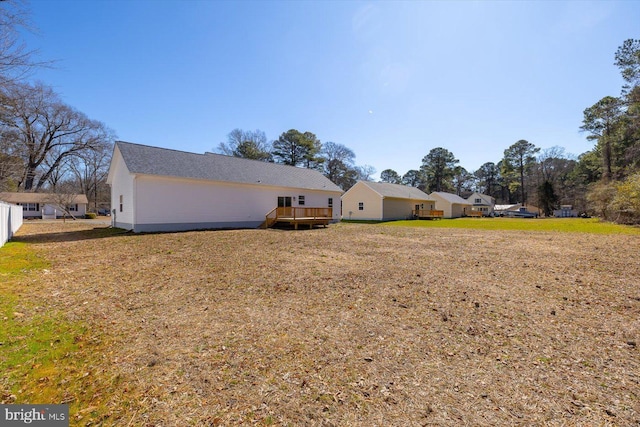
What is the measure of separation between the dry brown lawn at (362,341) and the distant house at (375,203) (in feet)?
72.2

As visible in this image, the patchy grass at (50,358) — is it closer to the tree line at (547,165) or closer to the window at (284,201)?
the window at (284,201)

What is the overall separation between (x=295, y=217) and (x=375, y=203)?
47.1 ft

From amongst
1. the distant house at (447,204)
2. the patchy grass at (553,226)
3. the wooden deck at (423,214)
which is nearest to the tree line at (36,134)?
the patchy grass at (553,226)

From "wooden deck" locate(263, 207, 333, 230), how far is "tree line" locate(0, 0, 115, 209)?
11.7 metres

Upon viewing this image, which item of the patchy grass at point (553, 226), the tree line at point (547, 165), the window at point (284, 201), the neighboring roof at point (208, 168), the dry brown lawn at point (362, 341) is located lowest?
the dry brown lawn at point (362, 341)

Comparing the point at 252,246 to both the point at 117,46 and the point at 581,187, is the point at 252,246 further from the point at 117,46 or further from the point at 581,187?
the point at 581,187

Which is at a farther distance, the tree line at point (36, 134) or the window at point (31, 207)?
the window at point (31, 207)

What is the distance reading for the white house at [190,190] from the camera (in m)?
14.6

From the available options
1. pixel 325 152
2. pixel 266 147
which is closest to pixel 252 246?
pixel 266 147

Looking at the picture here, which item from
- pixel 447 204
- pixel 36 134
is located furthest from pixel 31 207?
pixel 447 204

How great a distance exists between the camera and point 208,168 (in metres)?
17.7

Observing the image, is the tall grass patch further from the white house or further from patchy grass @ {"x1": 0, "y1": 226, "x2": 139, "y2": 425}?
the white house

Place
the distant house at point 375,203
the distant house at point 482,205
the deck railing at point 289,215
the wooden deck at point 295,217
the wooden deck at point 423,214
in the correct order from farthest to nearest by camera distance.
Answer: the distant house at point 482,205 → the wooden deck at point 423,214 → the distant house at point 375,203 → the deck railing at point 289,215 → the wooden deck at point 295,217

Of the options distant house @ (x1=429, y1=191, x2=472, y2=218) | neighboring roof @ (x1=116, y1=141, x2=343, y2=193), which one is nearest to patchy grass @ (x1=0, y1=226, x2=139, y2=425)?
neighboring roof @ (x1=116, y1=141, x2=343, y2=193)
